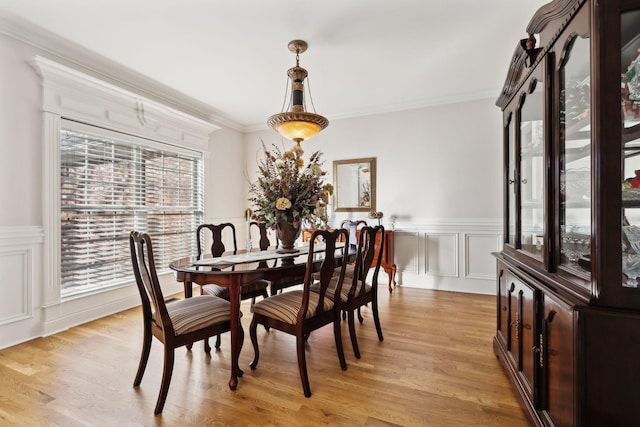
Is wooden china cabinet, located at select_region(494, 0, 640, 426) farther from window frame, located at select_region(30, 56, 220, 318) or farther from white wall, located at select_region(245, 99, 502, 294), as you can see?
window frame, located at select_region(30, 56, 220, 318)

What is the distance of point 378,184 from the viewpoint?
4629 millimetres

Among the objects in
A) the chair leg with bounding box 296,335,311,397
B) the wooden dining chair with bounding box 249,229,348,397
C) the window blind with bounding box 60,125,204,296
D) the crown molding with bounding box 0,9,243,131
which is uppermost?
the crown molding with bounding box 0,9,243,131

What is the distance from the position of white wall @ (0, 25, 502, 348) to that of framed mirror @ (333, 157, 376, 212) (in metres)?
0.11

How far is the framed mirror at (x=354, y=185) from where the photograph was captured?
4641 millimetres

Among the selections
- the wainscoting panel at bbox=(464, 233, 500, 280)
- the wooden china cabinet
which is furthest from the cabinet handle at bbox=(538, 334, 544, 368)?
the wainscoting panel at bbox=(464, 233, 500, 280)

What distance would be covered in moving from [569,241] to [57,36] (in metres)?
4.02

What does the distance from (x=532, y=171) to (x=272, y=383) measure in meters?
1.99

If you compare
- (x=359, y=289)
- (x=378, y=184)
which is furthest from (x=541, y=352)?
(x=378, y=184)

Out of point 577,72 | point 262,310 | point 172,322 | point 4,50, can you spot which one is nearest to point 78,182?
point 4,50

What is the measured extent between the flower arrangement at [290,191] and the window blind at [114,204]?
189 centimetres

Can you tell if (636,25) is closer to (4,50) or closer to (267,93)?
(267,93)

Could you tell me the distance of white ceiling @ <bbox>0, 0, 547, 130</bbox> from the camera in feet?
7.65

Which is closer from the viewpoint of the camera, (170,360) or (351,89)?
(170,360)

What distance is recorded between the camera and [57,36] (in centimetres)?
271
